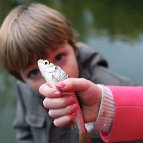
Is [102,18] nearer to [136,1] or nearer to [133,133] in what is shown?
[136,1]

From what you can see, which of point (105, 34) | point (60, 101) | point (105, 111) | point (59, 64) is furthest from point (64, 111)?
point (105, 34)

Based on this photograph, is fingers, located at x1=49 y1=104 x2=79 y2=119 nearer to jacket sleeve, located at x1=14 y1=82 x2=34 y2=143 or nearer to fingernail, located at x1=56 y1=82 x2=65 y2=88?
fingernail, located at x1=56 y1=82 x2=65 y2=88

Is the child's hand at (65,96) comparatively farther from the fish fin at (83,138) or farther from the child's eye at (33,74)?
the child's eye at (33,74)

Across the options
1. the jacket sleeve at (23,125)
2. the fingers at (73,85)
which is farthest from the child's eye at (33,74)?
the fingers at (73,85)

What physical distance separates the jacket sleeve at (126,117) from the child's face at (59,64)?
0.36 meters

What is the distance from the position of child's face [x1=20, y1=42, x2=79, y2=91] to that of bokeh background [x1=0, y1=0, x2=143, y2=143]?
0.78 meters

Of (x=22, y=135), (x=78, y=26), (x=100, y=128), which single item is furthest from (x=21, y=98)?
(x=78, y=26)

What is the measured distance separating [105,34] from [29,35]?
2374mm

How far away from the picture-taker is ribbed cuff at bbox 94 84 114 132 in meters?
1.02

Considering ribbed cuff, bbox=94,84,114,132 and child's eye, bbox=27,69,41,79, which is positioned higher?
ribbed cuff, bbox=94,84,114,132

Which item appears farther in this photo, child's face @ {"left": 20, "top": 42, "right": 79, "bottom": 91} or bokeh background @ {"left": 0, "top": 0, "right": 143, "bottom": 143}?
bokeh background @ {"left": 0, "top": 0, "right": 143, "bottom": 143}

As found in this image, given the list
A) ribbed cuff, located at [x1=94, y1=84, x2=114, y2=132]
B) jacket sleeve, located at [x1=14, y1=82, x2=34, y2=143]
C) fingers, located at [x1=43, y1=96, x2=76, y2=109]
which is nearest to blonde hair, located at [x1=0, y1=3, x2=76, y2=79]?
jacket sleeve, located at [x1=14, y1=82, x2=34, y2=143]

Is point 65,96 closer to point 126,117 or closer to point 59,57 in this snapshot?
point 126,117

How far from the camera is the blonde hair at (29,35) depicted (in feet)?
4.57
